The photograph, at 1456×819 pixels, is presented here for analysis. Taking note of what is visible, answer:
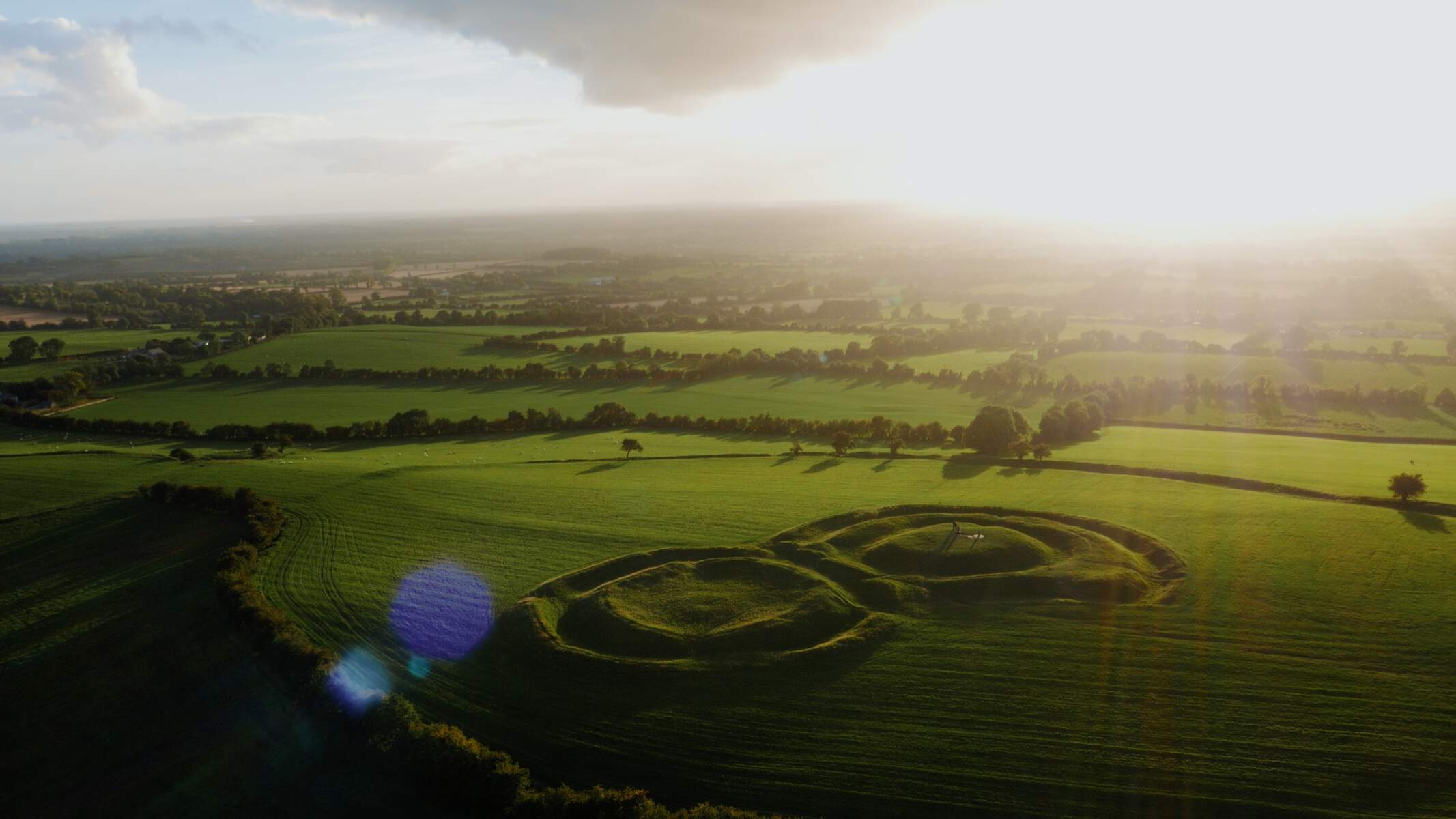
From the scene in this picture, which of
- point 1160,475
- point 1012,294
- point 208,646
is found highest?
point 1012,294

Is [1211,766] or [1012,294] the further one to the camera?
[1012,294]

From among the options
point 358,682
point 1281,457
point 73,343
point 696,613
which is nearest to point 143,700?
point 358,682

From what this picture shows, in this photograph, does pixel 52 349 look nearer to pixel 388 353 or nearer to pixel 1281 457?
pixel 388 353

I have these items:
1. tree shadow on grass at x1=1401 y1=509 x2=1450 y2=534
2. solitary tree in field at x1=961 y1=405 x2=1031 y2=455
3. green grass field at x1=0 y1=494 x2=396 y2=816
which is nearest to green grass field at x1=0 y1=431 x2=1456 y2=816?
tree shadow on grass at x1=1401 y1=509 x2=1450 y2=534

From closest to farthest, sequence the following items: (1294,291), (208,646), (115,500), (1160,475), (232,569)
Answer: (208,646)
(232,569)
(115,500)
(1160,475)
(1294,291)

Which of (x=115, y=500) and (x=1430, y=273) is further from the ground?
(x=1430, y=273)

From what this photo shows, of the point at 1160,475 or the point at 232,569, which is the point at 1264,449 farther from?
the point at 232,569

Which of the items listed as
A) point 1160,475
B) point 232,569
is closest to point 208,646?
point 232,569
